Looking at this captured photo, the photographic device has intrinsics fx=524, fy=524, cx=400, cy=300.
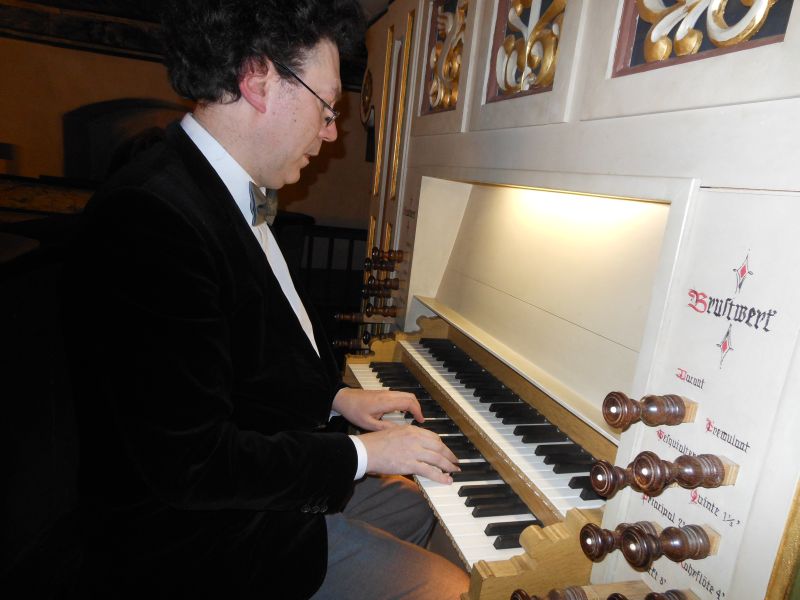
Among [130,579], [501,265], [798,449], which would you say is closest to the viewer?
[798,449]

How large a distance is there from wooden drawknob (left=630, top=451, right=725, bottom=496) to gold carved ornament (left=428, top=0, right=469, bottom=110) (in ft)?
4.67

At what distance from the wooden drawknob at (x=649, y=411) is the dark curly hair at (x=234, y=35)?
0.91 meters

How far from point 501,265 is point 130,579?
1.41m

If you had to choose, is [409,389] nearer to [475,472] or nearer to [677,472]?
[475,472]

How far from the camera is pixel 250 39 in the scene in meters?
1.06

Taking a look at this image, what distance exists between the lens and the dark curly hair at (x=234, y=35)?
3.42 feet

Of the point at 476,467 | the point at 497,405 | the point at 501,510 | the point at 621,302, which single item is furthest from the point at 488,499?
the point at 621,302

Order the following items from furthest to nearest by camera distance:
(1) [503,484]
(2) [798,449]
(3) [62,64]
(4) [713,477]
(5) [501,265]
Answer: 1. (3) [62,64]
2. (5) [501,265]
3. (1) [503,484]
4. (4) [713,477]
5. (2) [798,449]

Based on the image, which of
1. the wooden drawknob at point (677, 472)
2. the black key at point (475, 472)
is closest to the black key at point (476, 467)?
the black key at point (475, 472)

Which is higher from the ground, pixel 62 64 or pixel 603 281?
pixel 62 64

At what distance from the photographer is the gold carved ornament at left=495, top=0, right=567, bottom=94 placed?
1292mm

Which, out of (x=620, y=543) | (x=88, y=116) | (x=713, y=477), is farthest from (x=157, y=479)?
(x=88, y=116)

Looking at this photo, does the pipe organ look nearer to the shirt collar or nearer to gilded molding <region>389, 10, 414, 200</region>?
gilded molding <region>389, 10, 414, 200</region>

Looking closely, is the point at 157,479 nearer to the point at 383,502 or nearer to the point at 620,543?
the point at 620,543
